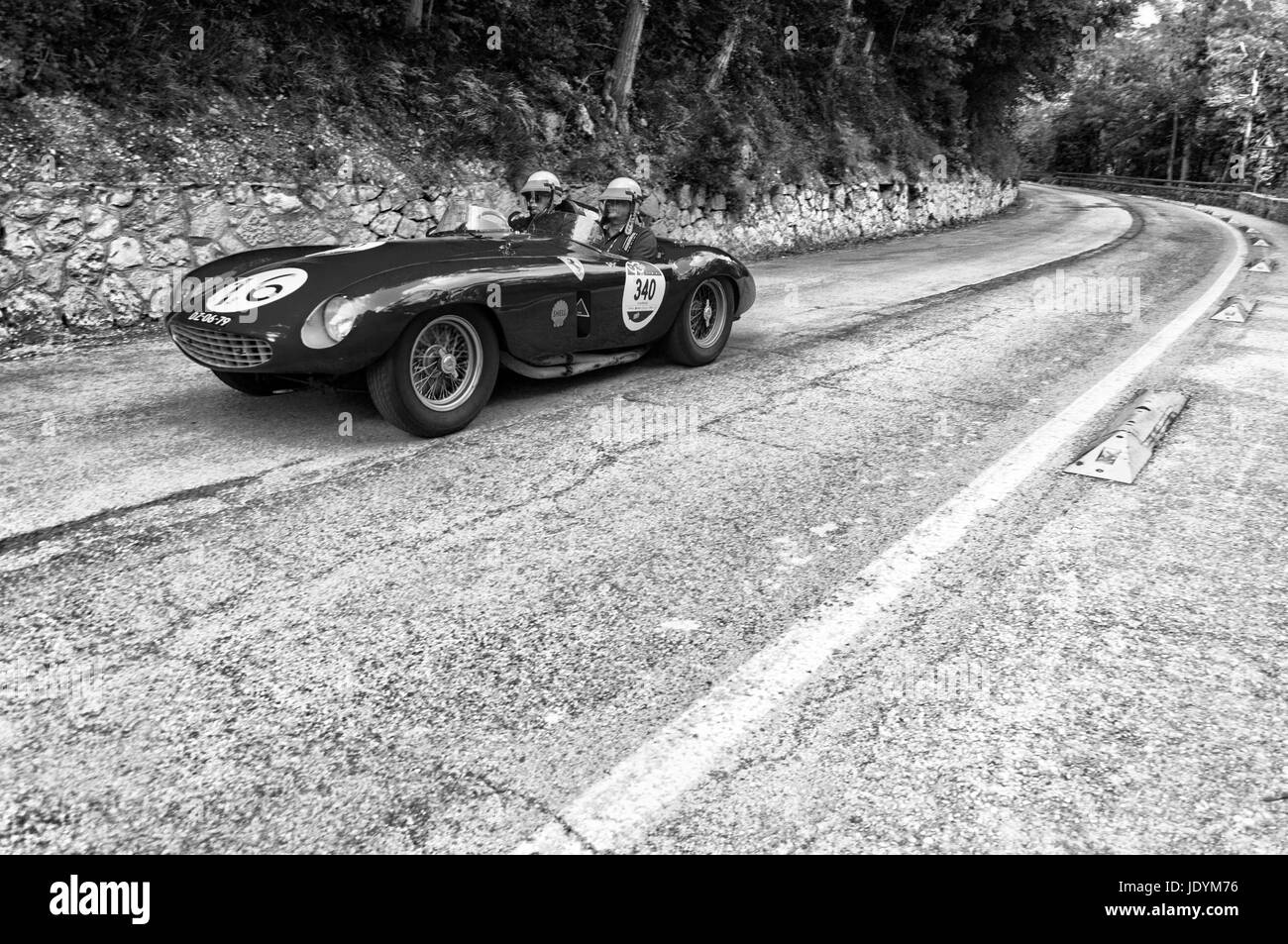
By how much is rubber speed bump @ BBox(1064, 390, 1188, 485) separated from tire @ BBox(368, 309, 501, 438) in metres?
3.01

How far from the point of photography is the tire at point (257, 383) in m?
4.80

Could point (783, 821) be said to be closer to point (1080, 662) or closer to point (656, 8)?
point (1080, 662)

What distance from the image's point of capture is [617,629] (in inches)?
113

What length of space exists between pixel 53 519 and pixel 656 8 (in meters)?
14.7

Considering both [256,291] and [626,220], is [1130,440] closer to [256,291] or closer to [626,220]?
[626,220]

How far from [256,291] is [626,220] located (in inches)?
100

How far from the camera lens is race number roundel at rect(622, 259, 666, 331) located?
5.66 metres

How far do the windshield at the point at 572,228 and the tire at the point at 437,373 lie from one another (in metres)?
Answer: 1.13

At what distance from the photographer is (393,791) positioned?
210 centimetres

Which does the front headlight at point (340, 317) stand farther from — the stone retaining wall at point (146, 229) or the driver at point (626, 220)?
the stone retaining wall at point (146, 229)

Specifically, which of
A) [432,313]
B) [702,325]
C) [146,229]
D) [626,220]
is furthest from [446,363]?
[146,229]

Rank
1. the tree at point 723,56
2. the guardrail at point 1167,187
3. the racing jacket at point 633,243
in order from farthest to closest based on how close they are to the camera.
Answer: the guardrail at point 1167,187
the tree at point 723,56
the racing jacket at point 633,243

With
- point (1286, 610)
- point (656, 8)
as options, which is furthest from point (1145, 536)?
point (656, 8)

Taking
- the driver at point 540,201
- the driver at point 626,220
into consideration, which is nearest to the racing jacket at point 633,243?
the driver at point 626,220
